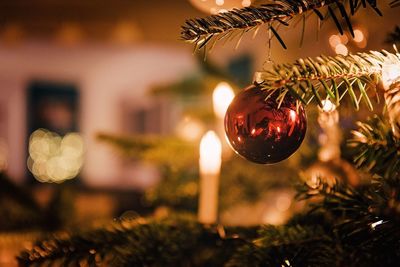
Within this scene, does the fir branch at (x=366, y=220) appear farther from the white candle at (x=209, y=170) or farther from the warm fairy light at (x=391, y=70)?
the white candle at (x=209, y=170)

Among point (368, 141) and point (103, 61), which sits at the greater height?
point (103, 61)

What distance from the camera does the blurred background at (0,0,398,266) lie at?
87cm

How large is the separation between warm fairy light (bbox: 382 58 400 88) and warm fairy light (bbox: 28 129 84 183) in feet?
14.7

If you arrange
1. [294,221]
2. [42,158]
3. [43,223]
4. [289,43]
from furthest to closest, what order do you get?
[42,158], [289,43], [43,223], [294,221]

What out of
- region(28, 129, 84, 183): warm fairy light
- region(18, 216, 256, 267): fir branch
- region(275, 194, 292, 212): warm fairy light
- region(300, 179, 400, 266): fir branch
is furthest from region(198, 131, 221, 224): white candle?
region(28, 129, 84, 183): warm fairy light

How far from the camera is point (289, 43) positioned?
187 cm

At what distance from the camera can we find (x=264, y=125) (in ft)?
1.28

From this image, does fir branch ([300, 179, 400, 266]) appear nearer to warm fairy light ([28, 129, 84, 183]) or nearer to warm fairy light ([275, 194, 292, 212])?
warm fairy light ([275, 194, 292, 212])

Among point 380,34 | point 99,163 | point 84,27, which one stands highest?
point 84,27

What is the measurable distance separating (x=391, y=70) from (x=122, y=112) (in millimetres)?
4758

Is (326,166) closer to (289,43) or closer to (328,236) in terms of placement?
(328,236)

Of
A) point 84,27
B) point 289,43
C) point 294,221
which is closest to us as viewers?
point 294,221

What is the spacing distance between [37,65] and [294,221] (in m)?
4.74

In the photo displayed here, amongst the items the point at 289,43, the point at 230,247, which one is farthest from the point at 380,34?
the point at 230,247
